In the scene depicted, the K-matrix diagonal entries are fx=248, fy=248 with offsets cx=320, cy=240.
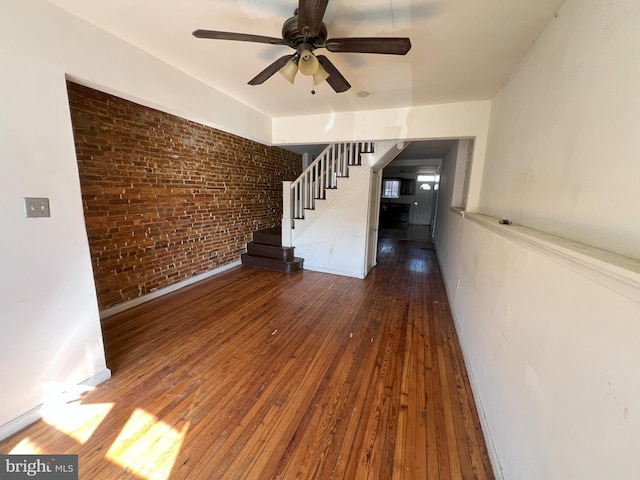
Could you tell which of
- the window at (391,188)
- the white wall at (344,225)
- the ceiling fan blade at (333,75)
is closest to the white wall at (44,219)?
the ceiling fan blade at (333,75)

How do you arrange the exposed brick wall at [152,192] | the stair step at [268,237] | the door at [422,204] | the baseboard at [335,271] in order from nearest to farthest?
the exposed brick wall at [152,192], the baseboard at [335,271], the stair step at [268,237], the door at [422,204]

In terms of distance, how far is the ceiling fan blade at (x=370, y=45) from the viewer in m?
1.54

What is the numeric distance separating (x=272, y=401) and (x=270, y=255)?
3310 millimetres

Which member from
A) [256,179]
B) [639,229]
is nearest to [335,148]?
[256,179]

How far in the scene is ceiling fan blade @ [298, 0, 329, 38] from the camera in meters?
1.33

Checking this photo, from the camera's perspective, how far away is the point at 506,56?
6.72 feet

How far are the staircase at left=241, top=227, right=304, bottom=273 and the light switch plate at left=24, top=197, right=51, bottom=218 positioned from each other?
3350 mm

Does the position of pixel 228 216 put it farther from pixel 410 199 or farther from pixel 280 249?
pixel 410 199

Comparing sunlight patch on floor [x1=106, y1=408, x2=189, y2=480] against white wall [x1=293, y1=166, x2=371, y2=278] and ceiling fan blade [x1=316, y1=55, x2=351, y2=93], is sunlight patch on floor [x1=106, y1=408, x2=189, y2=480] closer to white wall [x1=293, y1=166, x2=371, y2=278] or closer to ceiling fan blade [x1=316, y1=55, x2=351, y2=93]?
ceiling fan blade [x1=316, y1=55, x2=351, y2=93]

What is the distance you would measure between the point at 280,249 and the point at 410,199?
352 inches

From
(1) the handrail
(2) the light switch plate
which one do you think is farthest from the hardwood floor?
(1) the handrail

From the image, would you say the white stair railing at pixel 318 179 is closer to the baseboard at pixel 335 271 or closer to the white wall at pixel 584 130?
the baseboard at pixel 335 271

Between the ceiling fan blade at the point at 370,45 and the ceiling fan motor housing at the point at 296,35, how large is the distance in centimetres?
6

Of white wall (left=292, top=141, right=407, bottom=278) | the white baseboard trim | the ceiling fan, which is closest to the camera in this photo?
the ceiling fan
